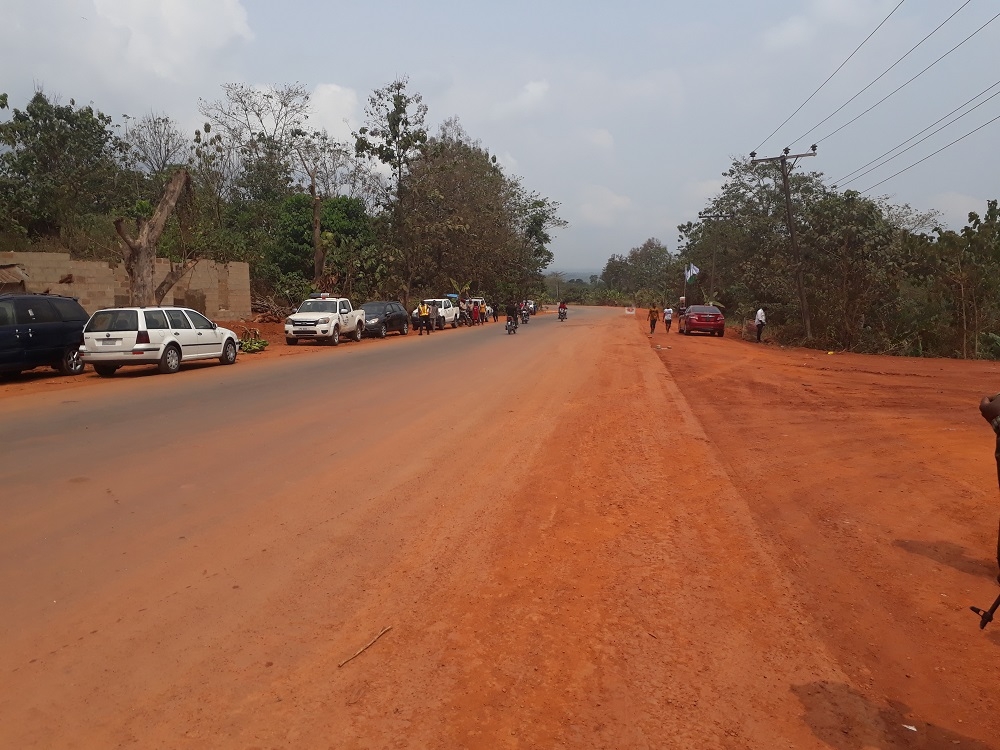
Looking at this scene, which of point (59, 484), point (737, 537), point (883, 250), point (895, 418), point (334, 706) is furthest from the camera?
point (883, 250)

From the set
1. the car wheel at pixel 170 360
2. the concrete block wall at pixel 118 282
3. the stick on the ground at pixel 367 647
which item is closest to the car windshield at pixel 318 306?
the concrete block wall at pixel 118 282

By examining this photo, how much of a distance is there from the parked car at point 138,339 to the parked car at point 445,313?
883 inches

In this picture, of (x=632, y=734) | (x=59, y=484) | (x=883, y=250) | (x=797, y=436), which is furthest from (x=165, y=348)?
(x=883, y=250)

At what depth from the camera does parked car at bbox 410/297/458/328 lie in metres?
40.3

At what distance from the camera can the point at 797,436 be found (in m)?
9.39

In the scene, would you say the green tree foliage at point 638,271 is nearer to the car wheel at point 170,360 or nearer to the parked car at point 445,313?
the parked car at point 445,313

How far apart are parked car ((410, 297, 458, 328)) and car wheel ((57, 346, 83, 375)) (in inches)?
937

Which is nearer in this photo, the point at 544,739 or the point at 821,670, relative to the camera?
the point at 544,739

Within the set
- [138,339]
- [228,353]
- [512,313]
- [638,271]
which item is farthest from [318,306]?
[638,271]

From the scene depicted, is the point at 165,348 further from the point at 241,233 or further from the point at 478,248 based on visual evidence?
the point at 478,248

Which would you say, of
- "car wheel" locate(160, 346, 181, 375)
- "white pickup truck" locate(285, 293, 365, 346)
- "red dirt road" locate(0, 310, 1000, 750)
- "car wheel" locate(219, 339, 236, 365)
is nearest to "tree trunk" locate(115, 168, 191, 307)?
"car wheel" locate(219, 339, 236, 365)

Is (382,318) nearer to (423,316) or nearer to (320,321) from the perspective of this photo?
(423,316)

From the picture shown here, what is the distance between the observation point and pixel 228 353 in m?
19.0

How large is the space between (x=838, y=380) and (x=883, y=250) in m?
13.1
